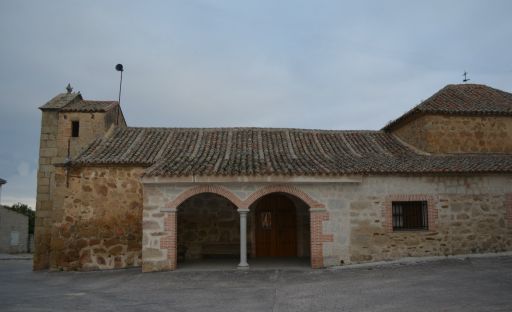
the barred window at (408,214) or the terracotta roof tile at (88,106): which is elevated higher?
the terracotta roof tile at (88,106)

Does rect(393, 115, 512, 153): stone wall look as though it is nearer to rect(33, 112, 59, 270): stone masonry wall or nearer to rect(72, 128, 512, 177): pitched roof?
rect(72, 128, 512, 177): pitched roof

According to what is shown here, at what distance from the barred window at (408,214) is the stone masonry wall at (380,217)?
1.24ft

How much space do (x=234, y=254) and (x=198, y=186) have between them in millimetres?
3747

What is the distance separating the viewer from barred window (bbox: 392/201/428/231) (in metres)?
12.3

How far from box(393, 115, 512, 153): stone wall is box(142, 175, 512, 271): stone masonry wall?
2151 mm

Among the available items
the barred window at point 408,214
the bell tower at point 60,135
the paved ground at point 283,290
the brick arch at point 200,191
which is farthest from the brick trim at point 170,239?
the barred window at point 408,214

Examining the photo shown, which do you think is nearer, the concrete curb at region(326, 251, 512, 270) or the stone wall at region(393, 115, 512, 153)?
the concrete curb at region(326, 251, 512, 270)

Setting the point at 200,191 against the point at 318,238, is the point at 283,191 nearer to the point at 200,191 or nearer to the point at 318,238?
the point at 318,238

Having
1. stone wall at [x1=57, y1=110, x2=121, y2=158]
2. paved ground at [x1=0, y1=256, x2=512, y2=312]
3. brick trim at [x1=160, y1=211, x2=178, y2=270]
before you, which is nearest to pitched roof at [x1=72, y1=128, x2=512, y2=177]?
stone wall at [x1=57, y1=110, x2=121, y2=158]

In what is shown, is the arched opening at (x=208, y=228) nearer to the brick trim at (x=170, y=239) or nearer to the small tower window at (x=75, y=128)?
the brick trim at (x=170, y=239)

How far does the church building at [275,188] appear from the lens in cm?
1155

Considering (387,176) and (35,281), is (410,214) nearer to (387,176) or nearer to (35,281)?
(387,176)

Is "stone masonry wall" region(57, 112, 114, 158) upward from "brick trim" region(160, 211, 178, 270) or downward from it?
upward

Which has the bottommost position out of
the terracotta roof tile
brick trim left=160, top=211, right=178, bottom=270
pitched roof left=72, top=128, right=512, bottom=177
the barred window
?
brick trim left=160, top=211, right=178, bottom=270
